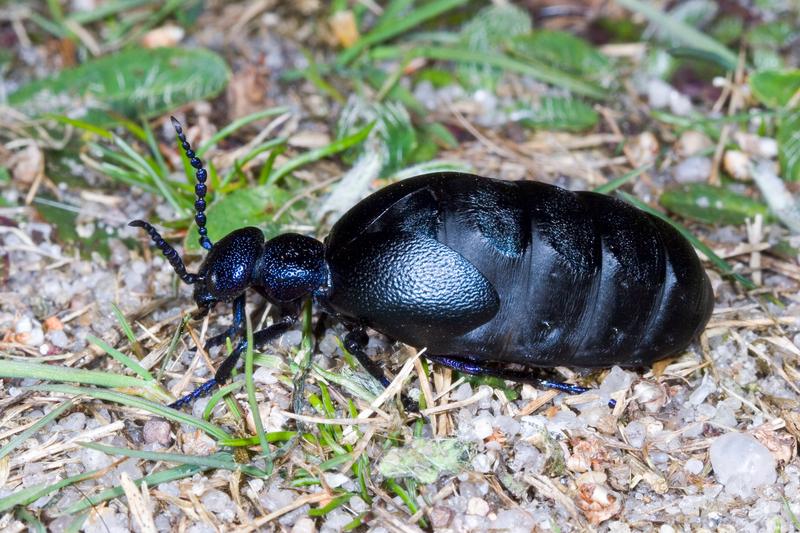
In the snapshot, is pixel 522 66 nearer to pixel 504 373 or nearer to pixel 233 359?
pixel 504 373

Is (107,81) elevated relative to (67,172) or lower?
elevated

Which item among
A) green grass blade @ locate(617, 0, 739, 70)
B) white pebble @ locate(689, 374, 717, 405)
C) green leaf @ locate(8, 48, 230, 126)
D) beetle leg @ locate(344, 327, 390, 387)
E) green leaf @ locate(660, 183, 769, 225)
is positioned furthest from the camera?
green grass blade @ locate(617, 0, 739, 70)

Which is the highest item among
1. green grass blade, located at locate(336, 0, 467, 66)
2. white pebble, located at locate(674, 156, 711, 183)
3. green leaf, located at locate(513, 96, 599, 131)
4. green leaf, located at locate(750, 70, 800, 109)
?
green grass blade, located at locate(336, 0, 467, 66)

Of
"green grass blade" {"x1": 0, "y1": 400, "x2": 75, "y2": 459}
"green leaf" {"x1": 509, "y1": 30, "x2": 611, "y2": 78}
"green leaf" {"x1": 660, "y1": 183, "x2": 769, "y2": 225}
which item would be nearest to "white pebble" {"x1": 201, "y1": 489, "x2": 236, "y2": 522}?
"green grass blade" {"x1": 0, "y1": 400, "x2": 75, "y2": 459}

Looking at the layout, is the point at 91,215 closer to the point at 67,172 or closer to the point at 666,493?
the point at 67,172

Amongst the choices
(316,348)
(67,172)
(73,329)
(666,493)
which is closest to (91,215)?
(67,172)

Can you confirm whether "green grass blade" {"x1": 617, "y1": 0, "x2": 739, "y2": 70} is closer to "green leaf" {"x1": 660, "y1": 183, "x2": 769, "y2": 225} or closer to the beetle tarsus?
"green leaf" {"x1": 660, "y1": 183, "x2": 769, "y2": 225}

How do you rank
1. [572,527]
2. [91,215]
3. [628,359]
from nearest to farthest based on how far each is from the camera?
[572,527] < [628,359] < [91,215]
